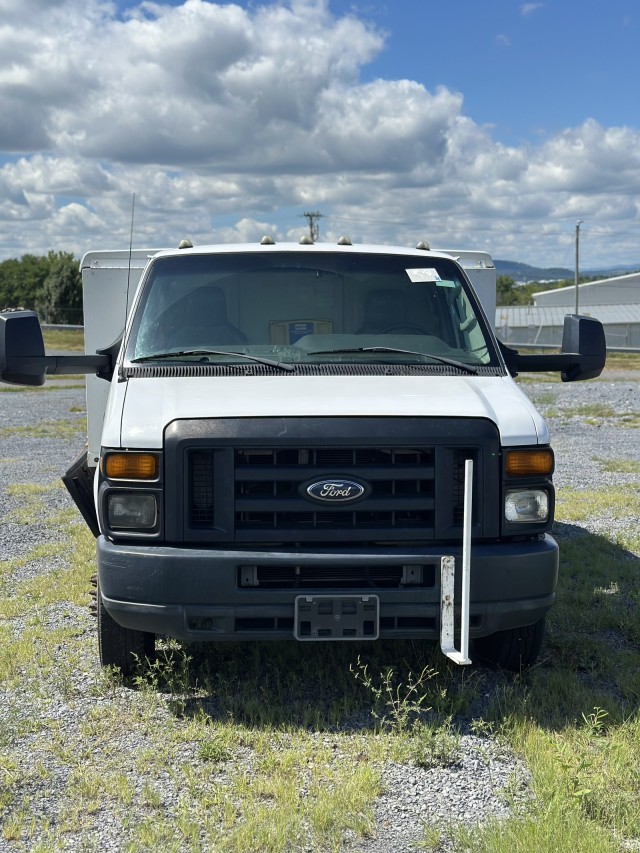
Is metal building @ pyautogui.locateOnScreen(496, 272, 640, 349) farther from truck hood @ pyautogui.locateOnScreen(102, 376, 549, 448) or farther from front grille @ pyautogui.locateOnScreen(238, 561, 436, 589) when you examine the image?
front grille @ pyautogui.locateOnScreen(238, 561, 436, 589)

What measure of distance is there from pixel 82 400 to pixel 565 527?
59.6 feet

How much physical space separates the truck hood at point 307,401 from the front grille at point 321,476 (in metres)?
0.07

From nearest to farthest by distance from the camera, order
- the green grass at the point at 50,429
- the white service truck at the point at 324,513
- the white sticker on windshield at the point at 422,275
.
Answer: the white service truck at the point at 324,513 < the white sticker on windshield at the point at 422,275 < the green grass at the point at 50,429

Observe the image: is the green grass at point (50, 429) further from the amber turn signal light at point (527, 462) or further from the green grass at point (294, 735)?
the amber turn signal light at point (527, 462)

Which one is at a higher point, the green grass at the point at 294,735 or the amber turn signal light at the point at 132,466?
the amber turn signal light at the point at 132,466

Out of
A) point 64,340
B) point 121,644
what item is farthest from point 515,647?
point 64,340

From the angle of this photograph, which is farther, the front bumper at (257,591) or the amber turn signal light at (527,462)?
the amber turn signal light at (527,462)

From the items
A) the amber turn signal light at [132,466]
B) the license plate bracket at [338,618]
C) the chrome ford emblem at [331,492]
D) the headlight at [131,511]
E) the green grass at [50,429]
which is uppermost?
the amber turn signal light at [132,466]

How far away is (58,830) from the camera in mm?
3568

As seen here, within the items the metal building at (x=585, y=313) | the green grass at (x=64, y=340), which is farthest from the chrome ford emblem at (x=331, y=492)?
the metal building at (x=585, y=313)

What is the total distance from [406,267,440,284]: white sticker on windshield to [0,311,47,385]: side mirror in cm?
225

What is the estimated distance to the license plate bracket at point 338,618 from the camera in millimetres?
4395

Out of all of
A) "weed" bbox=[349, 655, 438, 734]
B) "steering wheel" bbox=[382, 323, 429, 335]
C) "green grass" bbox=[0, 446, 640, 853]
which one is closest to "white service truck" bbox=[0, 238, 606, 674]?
"weed" bbox=[349, 655, 438, 734]

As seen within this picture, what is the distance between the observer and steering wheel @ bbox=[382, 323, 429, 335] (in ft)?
18.6
